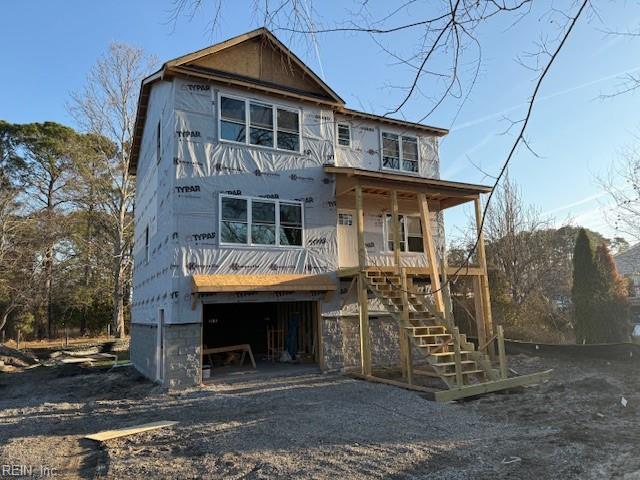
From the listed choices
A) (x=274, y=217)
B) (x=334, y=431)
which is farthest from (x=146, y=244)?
(x=334, y=431)

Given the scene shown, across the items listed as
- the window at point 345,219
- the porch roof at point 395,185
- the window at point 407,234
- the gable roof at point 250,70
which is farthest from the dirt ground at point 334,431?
the gable roof at point 250,70

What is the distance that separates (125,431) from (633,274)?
3456 cm

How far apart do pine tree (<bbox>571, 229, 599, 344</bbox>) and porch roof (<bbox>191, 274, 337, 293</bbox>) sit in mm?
8852

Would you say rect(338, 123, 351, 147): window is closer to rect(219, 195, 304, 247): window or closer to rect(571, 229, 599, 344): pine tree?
rect(219, 195, 304, 247): window

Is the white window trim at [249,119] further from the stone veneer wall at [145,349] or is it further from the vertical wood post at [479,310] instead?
the vertical wood post at [479,310]

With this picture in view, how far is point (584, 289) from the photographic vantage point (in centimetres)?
1568

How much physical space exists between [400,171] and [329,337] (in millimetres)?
6682

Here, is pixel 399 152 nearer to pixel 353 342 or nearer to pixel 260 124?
pixel 260 124

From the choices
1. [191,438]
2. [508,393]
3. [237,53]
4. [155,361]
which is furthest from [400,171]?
[191,438]

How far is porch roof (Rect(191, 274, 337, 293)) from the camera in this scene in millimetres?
11227

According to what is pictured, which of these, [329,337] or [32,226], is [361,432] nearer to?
[329,337]

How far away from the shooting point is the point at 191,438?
285 inches

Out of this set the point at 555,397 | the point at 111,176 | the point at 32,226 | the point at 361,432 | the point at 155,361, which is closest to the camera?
the point at 361,432

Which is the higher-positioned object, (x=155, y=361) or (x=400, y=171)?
(x=400, y=171)
